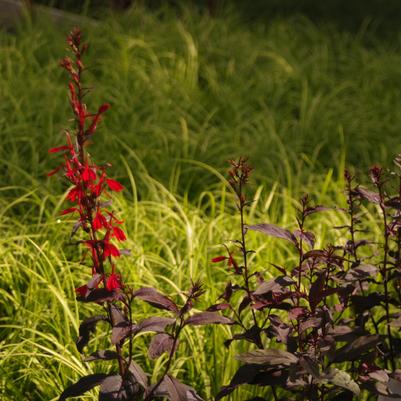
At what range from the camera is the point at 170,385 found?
1.88 m

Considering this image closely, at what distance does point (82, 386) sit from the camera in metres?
1.84

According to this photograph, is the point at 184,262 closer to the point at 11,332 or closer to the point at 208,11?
the point at 11,332

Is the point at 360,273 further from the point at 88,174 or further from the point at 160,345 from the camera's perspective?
the point at 88,174

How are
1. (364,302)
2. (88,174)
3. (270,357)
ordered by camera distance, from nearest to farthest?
(88,174)
(270,357)
(364,302)

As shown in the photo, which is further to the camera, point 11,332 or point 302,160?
point 302,160

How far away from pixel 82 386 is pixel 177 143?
252 centimetres

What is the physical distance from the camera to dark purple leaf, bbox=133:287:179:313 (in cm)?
180

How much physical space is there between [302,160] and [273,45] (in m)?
1.90

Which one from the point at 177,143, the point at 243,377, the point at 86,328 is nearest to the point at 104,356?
the point at 86,328

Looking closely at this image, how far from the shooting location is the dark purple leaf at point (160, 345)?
1.81 metres

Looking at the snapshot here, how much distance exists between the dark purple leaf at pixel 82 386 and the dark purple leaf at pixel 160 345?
0.48ft

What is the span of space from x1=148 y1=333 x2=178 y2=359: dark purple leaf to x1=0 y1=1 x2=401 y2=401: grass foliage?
53cm

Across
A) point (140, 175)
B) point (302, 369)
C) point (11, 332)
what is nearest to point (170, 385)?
point (302, 369)

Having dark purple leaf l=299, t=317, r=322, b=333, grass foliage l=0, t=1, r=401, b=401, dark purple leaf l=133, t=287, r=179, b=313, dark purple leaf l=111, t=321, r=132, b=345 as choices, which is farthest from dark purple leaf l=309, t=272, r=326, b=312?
grass foliage l=0, t=1, r=401, b=401
